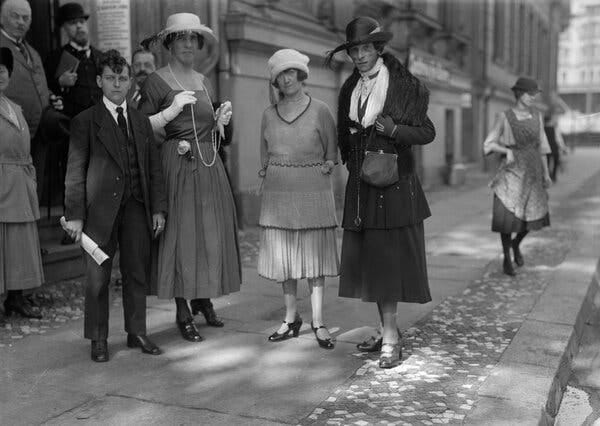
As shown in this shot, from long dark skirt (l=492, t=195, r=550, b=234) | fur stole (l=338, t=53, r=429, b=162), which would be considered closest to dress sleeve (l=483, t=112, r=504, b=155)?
long dark skirt (l=492, t=195, r=550, b=234)

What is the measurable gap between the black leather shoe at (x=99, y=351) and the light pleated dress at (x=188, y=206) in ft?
1.50

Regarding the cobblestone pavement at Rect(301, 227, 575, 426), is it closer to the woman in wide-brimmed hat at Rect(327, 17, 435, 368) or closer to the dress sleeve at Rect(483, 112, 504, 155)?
the woman in wide-brimmed hat at Rect(327, 17, 435, 368)

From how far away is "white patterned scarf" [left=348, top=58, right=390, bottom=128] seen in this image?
4.08 metres

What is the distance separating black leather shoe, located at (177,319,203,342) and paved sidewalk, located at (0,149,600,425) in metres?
0.06

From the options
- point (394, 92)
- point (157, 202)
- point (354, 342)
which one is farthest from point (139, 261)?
point (394, 92)

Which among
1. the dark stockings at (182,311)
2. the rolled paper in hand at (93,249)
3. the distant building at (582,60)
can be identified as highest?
the distant building at (582,60)

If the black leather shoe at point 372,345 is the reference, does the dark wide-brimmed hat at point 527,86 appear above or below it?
above

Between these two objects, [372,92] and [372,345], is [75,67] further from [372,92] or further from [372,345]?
[372,345]

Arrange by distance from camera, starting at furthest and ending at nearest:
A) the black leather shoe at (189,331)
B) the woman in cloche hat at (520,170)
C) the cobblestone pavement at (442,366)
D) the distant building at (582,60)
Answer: the distant building at (582,60), the woman in cloche hat at (520,170), the black leather shoe at (189,331), the cobblestone pavement at (442,366)

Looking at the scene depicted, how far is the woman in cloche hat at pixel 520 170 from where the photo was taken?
6.79m

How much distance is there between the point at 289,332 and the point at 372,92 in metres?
1.64

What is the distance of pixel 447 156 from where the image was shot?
19484mm

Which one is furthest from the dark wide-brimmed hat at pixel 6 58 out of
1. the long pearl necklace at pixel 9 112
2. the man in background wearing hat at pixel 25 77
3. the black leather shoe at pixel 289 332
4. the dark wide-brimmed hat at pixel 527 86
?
the dark wide-brimmed hat at pixel 527 86

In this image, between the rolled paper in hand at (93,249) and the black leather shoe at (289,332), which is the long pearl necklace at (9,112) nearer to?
the rolled paper in hand at (93,249)
